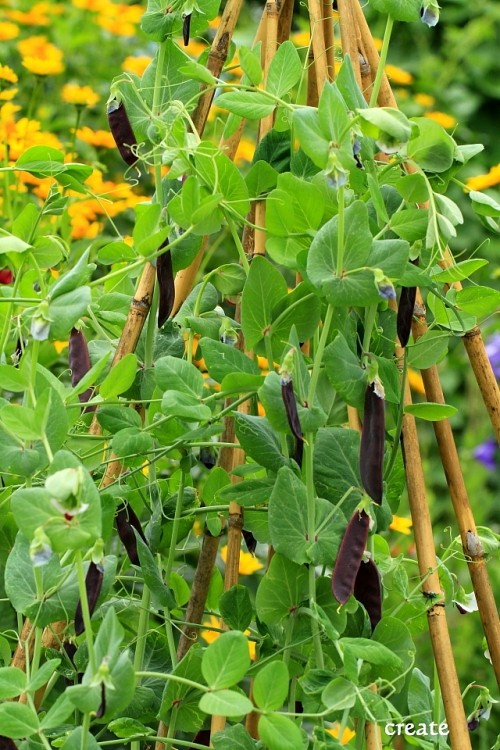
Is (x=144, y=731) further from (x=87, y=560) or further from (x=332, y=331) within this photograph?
(x=332, y=331)

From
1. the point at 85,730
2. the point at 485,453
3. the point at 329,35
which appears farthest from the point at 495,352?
the point at 85,730

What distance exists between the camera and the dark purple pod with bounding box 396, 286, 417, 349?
2.40 feet

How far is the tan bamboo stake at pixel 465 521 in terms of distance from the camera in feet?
2.73

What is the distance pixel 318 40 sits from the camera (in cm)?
85

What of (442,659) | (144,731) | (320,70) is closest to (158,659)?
(144,731)

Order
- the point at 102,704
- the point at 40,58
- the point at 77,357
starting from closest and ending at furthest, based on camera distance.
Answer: the point at 102,704 < the point at 77,357 < the point at 40,58

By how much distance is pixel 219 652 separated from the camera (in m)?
0.62

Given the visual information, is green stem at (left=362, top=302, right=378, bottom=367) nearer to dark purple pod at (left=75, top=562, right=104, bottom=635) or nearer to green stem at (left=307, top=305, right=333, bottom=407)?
green stem at (left=307, top=305, right=333, bottom=407)

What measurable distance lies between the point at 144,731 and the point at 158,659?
0.13 metres

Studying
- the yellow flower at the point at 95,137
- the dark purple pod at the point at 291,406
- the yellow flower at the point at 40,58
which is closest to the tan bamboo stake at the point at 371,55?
the dark purple pod at the point at 291,406

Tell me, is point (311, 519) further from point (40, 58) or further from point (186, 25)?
point (40, 58)

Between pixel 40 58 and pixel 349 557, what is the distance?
130 cm

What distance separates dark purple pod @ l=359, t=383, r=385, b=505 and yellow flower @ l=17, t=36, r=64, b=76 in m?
1.09

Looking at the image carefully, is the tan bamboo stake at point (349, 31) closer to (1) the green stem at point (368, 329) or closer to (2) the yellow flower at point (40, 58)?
(1) the green stem at point (368, 329)
